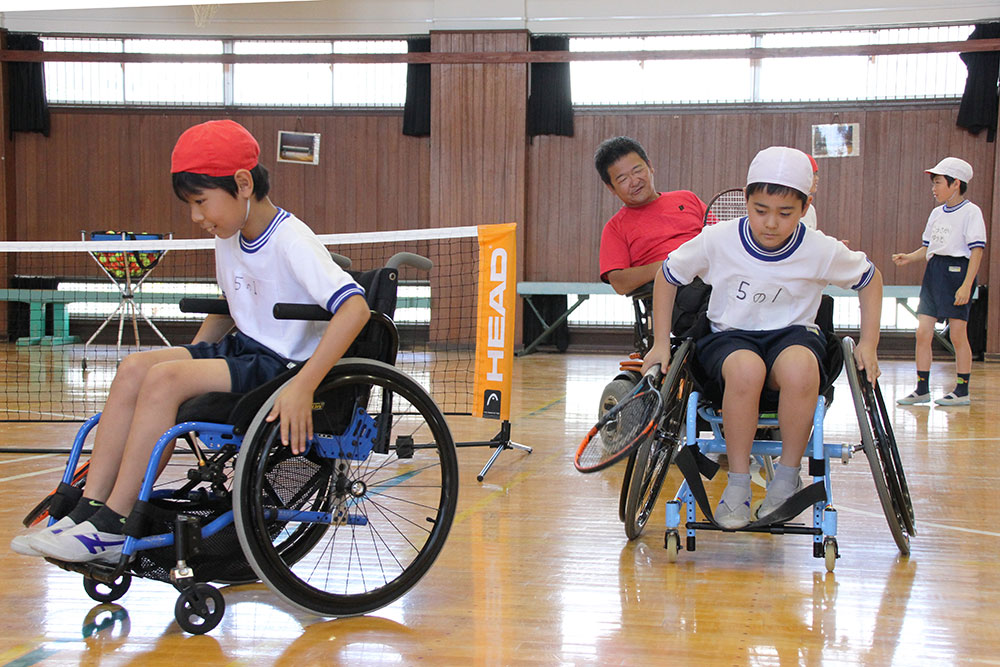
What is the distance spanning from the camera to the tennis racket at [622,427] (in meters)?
1.92

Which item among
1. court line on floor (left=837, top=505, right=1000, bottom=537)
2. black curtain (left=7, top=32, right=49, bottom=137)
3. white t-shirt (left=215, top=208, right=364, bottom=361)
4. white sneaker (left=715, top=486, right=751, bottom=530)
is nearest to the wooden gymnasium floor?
court line on floor (left=837, top=505, right=1000, bottom=537)

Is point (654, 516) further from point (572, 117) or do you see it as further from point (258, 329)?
point (572, 117)

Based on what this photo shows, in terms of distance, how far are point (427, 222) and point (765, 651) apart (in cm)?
830

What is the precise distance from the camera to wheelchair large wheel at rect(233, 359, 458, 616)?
1624mm

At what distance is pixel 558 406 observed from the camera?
526 cm

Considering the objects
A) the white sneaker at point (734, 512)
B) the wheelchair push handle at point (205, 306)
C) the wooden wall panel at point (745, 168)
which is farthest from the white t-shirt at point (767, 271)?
the wooden wall panel at point (745, 168)

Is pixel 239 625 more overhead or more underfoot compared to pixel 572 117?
more underfoot

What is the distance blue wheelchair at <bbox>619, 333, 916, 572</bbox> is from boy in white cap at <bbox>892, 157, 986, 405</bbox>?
3443 millimetres

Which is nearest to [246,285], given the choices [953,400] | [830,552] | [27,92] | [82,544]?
[82,544]

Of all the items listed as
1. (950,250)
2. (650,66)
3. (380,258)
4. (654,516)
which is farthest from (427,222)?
(654,516)

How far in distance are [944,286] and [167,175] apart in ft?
25.1

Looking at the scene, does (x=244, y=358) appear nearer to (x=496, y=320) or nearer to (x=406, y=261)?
(x=406, y=261)

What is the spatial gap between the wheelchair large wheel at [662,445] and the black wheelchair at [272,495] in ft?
1.76

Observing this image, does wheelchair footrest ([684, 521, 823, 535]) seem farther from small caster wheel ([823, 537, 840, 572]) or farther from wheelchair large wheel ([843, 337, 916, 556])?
wheelchair large wheel ([843, 337, 916, 556])
